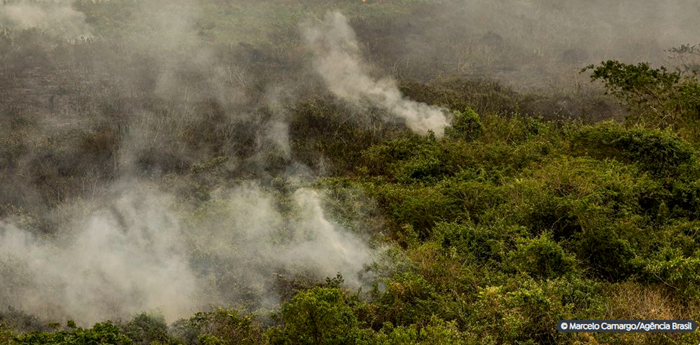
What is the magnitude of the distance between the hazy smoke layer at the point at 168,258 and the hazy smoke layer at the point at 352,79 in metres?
10.7

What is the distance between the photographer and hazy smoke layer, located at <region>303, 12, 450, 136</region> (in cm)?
2445

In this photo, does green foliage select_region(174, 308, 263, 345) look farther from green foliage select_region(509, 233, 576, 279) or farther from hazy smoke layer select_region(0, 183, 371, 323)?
green foliage select_region(509, 233, 576, 279)

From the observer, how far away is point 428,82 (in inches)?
1255

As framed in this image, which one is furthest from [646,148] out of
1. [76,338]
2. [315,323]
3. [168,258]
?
[76,338]

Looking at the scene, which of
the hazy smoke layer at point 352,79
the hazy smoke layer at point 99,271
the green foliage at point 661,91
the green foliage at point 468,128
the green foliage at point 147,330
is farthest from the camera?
the hazy smoke layer at point 352,79

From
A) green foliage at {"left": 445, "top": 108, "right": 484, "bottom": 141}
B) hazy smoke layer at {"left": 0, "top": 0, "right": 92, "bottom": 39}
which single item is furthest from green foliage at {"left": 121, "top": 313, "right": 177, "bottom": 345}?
hazy smoke layer at {"left": 0, "top": 0, "right": 92, "bottom": 39}

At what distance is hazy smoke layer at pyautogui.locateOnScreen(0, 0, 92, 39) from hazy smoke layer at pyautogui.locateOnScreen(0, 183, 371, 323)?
2451 centimetres

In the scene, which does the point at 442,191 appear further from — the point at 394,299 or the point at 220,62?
the point at 220,62

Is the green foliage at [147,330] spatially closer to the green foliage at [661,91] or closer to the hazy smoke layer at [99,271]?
the hazy smoke layer at [99,271]

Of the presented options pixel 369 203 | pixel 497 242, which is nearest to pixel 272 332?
pixel 497 242

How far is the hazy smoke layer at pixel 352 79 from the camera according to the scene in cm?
2445

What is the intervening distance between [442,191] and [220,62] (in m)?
21.2

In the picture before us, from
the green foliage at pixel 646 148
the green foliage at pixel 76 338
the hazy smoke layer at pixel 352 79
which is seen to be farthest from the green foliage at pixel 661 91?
the green foliage at pixel 76 338

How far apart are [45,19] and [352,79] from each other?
57.1 ft
